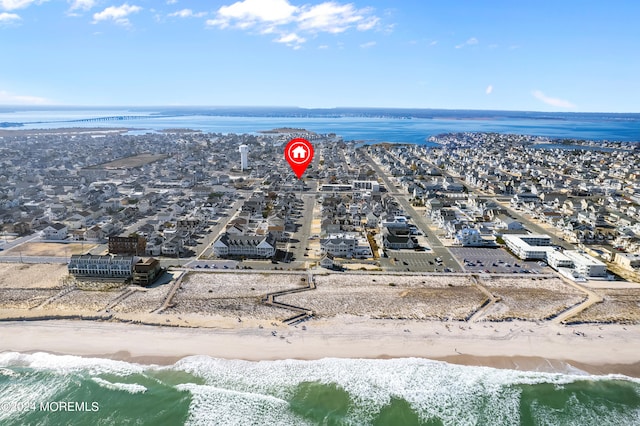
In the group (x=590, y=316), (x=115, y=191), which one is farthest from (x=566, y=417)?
(x=115, y=191)

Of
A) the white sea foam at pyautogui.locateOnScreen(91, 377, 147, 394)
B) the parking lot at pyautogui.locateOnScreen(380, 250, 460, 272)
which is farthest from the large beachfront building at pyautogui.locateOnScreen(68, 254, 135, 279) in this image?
the parking lot at pyautogui.locateOnScreen(380, 250, 460, 272)

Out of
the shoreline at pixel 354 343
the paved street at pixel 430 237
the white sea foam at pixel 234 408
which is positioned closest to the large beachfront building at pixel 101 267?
the shoreline at pixel 354 343

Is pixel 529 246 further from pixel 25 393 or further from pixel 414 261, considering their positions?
pixel 25 393

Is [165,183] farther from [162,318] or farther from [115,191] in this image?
[162,318]

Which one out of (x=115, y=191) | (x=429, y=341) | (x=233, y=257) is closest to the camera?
(x=429, y=341)

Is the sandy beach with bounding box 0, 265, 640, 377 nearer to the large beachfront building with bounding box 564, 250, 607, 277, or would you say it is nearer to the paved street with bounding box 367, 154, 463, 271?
the large beachfront building with bounding box 564, 250, 607, 277

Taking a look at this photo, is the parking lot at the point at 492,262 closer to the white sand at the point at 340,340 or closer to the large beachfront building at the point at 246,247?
the white sand at the point at 340,340
